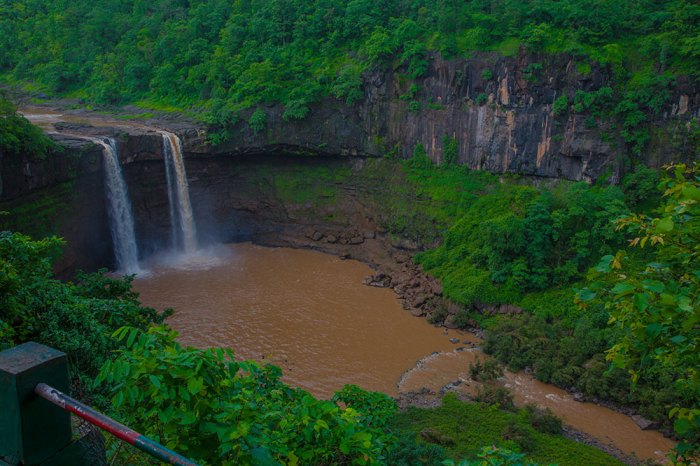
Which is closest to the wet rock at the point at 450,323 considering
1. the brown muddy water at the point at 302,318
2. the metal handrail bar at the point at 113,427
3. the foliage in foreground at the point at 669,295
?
the brown muddy water at the point at 302,318

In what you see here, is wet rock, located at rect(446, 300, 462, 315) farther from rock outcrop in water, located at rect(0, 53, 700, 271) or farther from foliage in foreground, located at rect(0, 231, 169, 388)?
foliage in foreground, located at rect(0, 231, 169, 388)

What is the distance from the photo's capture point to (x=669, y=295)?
3.57 m

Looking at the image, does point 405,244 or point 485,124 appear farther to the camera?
point 405,244

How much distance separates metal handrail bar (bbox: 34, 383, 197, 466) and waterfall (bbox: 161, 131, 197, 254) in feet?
83.9

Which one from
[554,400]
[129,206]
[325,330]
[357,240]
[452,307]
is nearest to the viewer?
[554,400]

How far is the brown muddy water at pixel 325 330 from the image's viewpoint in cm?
1739

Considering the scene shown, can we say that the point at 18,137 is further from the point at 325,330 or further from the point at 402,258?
the point at 402,258

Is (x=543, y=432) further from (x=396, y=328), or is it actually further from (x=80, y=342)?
(x=80, y=342)

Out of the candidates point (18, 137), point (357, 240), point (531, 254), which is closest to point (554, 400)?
point (531, 254)

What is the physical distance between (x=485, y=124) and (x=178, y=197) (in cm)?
1545

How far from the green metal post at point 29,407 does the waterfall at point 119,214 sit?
77.0 feet

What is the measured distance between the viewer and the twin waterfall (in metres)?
24.6

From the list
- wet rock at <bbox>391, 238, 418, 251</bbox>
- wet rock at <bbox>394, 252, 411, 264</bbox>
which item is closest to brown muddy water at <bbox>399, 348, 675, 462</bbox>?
wet rock at <bbox>394, 252, 411, 264</bbox>

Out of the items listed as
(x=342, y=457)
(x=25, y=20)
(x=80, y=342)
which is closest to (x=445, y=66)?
(x=80, y=342)
